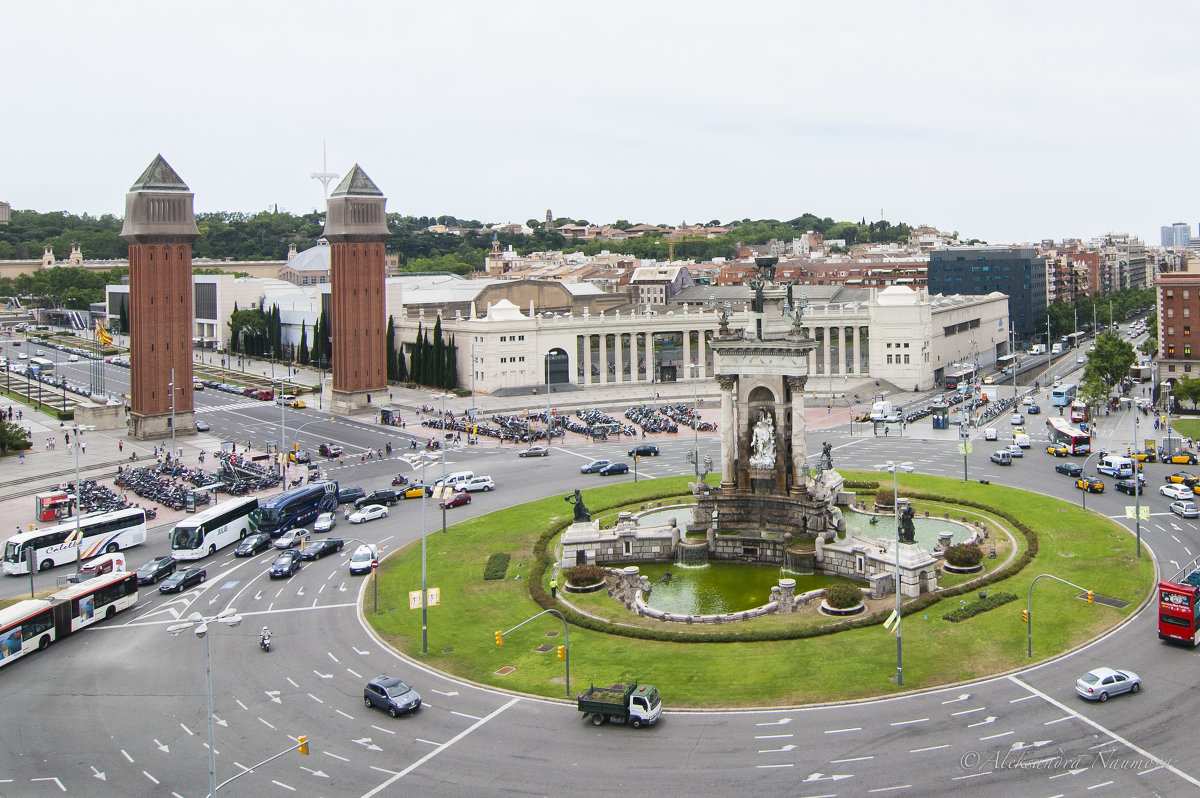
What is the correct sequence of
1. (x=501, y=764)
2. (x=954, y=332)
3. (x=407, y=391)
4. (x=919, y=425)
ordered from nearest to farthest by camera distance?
(x=501, y=764)
(x=919, y=425)
(x=407, y=391)
(x=954, y=332)

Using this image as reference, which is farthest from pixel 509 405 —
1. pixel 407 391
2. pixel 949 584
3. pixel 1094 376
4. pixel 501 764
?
pixel 501 764

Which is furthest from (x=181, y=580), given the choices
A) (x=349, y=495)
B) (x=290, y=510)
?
(x=349, y=495)

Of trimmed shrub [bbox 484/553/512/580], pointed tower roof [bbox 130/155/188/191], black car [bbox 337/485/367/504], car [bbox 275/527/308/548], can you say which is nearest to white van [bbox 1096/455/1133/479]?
trimmed shrub [bbox 484/553/512/580]

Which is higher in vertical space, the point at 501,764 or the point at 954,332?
the point at 954,332

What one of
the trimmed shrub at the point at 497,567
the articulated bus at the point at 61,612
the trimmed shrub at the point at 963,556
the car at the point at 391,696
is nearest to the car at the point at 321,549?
the articulated bus at the point at 61,612

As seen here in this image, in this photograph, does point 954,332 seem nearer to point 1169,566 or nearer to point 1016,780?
point 1169,566
